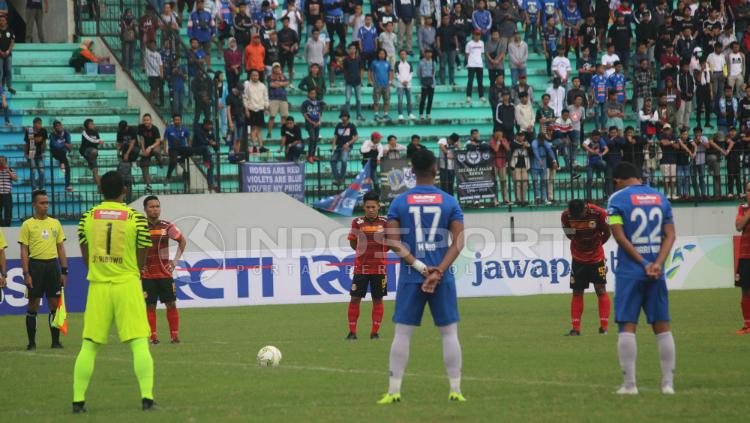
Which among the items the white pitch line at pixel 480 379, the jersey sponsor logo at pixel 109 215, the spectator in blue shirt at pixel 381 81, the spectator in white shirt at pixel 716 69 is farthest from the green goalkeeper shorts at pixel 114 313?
the spectator in white shirt at pixel 716 69

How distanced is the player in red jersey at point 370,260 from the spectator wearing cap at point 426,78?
1540 cm

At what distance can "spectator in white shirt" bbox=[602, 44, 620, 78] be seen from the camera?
111ft

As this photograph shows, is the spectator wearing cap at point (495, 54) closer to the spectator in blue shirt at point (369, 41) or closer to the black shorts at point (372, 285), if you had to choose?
the spectator in blue shirt at point (369, 41)

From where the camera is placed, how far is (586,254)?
17562 mm

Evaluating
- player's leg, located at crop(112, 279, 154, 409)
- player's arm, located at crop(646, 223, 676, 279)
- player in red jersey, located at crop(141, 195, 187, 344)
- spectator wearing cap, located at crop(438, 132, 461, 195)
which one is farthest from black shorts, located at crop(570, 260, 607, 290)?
spectator wearing cap, located at crop(438, 132, 461, 195)

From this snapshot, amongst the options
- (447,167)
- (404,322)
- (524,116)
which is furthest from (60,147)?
(404,322)

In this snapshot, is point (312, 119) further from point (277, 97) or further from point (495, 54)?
point (495, 54)

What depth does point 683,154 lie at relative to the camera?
3020 centimetres

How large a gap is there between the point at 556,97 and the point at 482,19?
3650mm

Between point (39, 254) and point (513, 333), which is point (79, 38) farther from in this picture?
point (513, 333)

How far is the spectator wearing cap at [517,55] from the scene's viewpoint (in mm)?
34000

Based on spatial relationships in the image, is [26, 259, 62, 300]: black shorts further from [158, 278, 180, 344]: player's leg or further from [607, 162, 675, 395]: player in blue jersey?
[607, 162, 675, 395]: player in blue jersey

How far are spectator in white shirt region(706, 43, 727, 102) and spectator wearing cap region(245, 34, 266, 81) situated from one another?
12339mm

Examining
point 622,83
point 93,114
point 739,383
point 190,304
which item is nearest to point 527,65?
point 622,83
